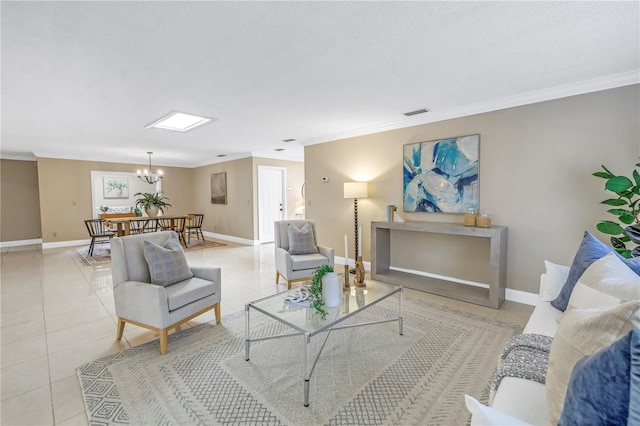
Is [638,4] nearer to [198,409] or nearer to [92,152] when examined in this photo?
[198,409]

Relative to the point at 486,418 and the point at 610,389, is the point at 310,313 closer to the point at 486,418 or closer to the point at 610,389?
the point at 486,418

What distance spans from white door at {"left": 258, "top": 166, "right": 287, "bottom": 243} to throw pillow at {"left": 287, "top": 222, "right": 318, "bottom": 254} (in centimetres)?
365

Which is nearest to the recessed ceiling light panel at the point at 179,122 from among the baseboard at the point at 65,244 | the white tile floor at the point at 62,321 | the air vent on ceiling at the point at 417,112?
the white tile floor at the point at 62,321

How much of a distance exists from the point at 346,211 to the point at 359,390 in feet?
11.7

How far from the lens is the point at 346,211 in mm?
5301

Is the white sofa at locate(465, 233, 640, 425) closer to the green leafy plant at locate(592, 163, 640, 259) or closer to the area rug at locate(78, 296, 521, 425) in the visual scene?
the area rug at locate(78, 296, 521, 425)

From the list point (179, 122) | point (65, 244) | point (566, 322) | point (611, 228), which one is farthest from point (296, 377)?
point (65, 244)

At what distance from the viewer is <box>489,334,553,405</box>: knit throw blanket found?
1.33m

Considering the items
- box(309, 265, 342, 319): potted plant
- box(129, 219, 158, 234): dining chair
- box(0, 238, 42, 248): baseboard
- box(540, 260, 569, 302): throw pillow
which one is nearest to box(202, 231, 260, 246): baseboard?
box(129, 219, 158, 234): dining chair

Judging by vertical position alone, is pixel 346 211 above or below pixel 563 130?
below

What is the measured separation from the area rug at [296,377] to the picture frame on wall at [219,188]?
19.7 feet

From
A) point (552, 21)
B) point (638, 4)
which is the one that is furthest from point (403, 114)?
point (638, 4)

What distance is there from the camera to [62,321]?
3.08 metres

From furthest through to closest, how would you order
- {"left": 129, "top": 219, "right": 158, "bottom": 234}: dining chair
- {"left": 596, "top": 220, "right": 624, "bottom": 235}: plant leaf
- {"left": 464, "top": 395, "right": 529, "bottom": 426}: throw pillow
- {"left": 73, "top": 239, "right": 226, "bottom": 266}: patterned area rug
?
{"left": 129, "top": 219, "right": 158, "bottom": 234}: dining chair → {"left": 73, "top": 239, "right": 226, "bottom": 266}: patterned area rug → {"left": 596, "top": 220, "right": 624, "bottom": 235}: plant leaf → {"left": 464, "top": 395, "right": 529, "bottom": 426}: throw pillow
